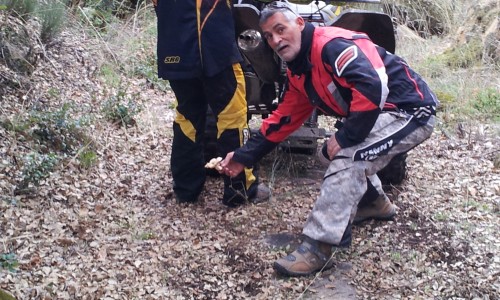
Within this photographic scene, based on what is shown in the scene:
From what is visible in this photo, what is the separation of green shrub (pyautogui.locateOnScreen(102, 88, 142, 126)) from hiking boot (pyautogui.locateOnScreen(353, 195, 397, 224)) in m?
2.27

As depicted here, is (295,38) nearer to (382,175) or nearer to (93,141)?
(382,175)

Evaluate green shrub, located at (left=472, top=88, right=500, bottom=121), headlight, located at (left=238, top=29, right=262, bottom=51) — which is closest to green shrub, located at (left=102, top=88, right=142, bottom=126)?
headlight, located at (left=238, top=29, right=262, bottom=51)

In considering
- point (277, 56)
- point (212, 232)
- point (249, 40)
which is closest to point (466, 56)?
point (277, 56)

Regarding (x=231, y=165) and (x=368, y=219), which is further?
(x=368, y=219)

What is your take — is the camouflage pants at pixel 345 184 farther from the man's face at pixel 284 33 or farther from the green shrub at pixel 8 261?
the green shrub at pixel 8 261

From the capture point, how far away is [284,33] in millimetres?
3531

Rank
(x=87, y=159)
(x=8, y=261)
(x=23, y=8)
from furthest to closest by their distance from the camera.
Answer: (x=23, y=8) < (x=87, y=159) < (x=8, y=261)

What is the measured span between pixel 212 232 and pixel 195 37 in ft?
3.87

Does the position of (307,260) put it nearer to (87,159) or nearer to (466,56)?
(87,159)

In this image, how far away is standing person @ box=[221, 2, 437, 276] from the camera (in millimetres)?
3400

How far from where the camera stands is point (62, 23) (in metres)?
6.26

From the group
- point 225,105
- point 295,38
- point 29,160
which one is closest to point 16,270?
point 29,160

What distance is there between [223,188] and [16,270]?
174 centimetres

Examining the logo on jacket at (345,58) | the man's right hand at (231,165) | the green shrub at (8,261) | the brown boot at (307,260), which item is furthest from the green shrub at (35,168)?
the logo on jacket at (345,58)
